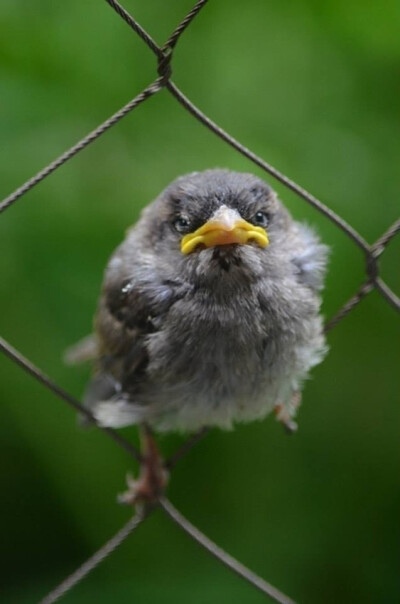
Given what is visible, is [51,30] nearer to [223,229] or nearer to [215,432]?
[223,229]

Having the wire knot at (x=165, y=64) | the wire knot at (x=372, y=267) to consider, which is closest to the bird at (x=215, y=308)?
the wire knot at (x=372, y=267)

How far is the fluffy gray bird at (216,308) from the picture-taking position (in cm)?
181

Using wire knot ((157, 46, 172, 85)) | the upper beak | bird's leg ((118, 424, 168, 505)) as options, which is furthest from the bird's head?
bird's leg ((118, 424, 168, 505))

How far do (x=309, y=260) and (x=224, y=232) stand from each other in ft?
1.20

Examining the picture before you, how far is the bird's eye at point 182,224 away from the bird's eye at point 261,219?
13 cm

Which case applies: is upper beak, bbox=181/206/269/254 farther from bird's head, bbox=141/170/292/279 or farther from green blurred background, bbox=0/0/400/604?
green blurred background, bbox=0/0/400/604

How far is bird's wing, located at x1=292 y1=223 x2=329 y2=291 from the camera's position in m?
1.96

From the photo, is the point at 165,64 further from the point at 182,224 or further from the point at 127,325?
the point at 127,325

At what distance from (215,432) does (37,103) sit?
3.33 ft

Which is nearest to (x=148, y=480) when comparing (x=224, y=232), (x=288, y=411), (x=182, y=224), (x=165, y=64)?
(x=288, y=411)

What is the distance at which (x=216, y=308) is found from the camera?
184 cm

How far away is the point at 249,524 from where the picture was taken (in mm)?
2600

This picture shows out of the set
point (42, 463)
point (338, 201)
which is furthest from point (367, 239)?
point (42, 463)

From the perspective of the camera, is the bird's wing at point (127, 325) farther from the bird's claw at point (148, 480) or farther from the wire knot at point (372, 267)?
the wire knot at point (372, 267)
